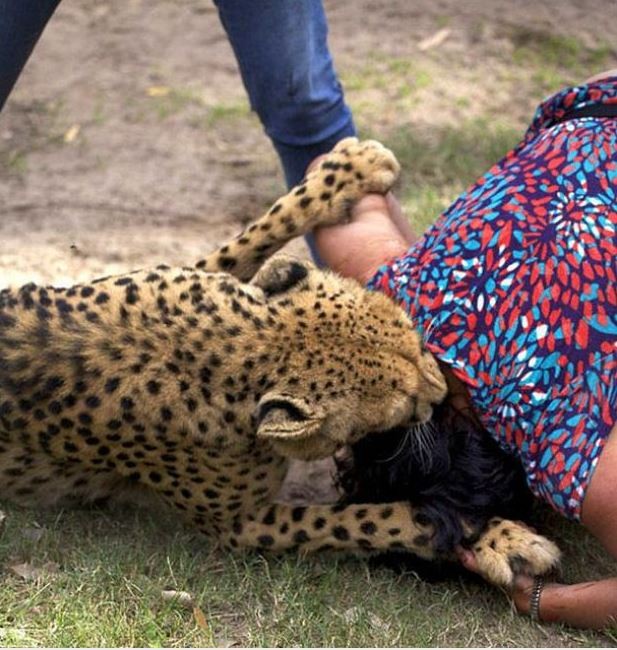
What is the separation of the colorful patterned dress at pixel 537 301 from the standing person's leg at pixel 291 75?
3.12 ft

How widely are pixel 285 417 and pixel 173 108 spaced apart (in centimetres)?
398

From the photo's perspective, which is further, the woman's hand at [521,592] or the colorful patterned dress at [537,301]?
the woman's hand at [521,592]

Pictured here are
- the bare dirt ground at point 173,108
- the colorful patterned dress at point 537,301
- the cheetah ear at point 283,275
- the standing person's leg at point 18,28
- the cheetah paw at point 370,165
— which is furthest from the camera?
the bare dirt ground at point 173,108

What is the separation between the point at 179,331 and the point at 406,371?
0.69m

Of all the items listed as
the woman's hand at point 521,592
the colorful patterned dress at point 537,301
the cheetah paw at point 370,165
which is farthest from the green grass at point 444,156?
the woman's hand at point 521,592

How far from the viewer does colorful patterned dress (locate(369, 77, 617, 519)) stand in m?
3.71

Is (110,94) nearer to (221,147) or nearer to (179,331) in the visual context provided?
(221,147)

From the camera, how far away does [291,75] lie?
4801 mm

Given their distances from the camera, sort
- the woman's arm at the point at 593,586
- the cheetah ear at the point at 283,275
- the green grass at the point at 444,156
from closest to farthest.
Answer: the woman's arm at the point at 593,586
the cheetah ear at the point at 283,275
the green grass at the point at 444,156

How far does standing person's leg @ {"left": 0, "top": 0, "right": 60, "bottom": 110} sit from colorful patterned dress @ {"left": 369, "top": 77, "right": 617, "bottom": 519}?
55.6 inches

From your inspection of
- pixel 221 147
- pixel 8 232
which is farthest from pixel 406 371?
pixel 221 147

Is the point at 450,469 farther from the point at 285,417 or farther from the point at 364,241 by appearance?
the point at 364,241

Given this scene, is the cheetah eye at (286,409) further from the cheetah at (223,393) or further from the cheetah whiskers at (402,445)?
the cheetah whiskers at (402,445)

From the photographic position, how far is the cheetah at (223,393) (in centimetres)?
380
